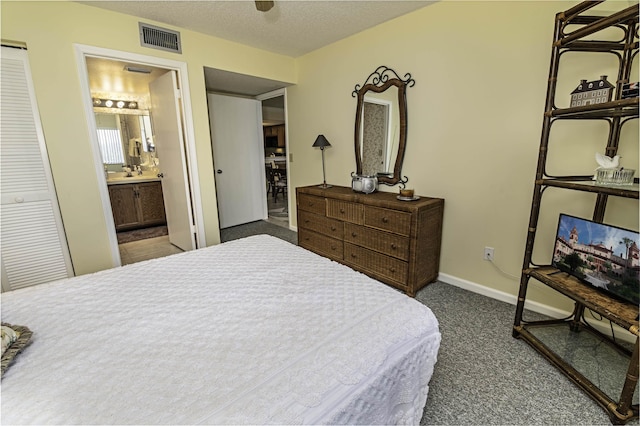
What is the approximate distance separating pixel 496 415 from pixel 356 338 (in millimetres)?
986

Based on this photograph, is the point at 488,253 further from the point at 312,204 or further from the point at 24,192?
the point at 24,192

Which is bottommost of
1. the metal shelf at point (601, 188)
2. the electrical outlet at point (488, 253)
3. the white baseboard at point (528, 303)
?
the white baseboard at point (528, 303)

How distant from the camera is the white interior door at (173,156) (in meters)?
3.08

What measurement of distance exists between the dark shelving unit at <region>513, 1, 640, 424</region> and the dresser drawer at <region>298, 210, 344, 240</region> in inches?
63.1

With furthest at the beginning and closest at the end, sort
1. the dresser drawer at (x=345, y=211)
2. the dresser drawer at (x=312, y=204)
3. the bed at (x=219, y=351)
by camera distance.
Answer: the dresser drawer at (x=312, y=204) < the dresser drawer at (x=345, y=211) < the bed at (x=219, y=351)

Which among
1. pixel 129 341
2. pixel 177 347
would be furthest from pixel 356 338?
pixel 129 341

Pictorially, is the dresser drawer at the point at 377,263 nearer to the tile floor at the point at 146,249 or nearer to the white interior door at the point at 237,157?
the tile floor at the point at 146,249

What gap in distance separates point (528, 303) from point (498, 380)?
959 mm

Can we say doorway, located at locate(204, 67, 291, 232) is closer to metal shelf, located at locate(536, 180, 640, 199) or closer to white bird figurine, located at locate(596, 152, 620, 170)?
metal shelf, located at locate(536, 180, 640, 199)

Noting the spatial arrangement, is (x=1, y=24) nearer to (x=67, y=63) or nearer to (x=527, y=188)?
(x=67, y=63)

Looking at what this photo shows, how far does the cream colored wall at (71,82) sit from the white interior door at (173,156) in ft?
1.40

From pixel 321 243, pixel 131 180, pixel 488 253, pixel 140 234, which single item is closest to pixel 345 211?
pixel 321 243

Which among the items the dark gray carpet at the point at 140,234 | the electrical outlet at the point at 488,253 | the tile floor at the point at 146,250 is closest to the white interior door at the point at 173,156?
the tile floor at the point at 146,250

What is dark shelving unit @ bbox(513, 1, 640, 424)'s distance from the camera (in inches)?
49.6
